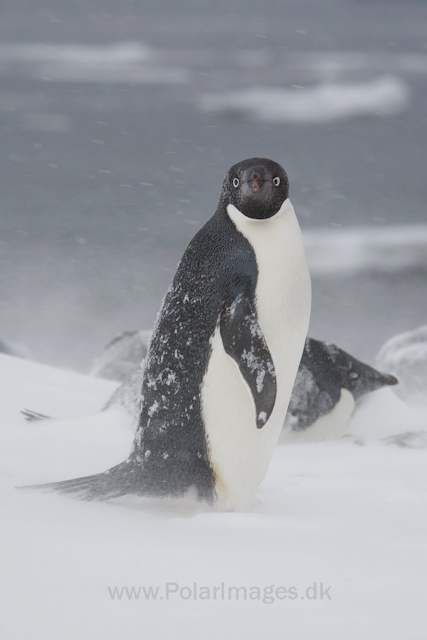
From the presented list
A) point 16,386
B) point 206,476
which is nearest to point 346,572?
point 206,476

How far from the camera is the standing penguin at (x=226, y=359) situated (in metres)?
2.11

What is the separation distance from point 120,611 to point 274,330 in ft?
3.75

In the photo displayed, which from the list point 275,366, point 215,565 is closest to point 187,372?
point 275,366

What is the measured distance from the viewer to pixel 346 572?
1.42m

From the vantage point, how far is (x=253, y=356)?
2061 millimetres

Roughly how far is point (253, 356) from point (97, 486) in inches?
22.9

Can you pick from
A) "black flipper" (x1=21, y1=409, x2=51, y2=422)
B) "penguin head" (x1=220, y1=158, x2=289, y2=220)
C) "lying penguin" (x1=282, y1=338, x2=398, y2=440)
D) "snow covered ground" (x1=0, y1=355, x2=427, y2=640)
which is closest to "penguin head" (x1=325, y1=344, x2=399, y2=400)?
"lying penguin" (x1=282, y1=338, x2=398, y2=440)

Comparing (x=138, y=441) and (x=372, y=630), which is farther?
(x=138, y=441)

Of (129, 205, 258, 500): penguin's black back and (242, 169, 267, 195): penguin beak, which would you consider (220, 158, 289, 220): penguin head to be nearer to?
(242, 169, 267, 195): penguin beak

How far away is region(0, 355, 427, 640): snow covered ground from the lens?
1.18m

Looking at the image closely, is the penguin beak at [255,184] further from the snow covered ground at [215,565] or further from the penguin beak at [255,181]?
the snow covered ground at [215,565]

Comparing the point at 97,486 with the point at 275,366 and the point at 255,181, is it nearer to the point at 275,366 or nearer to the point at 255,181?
the point at 275,366

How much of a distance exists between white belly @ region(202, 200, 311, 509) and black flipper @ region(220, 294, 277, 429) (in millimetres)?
44

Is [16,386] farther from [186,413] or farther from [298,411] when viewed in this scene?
[186,413]
